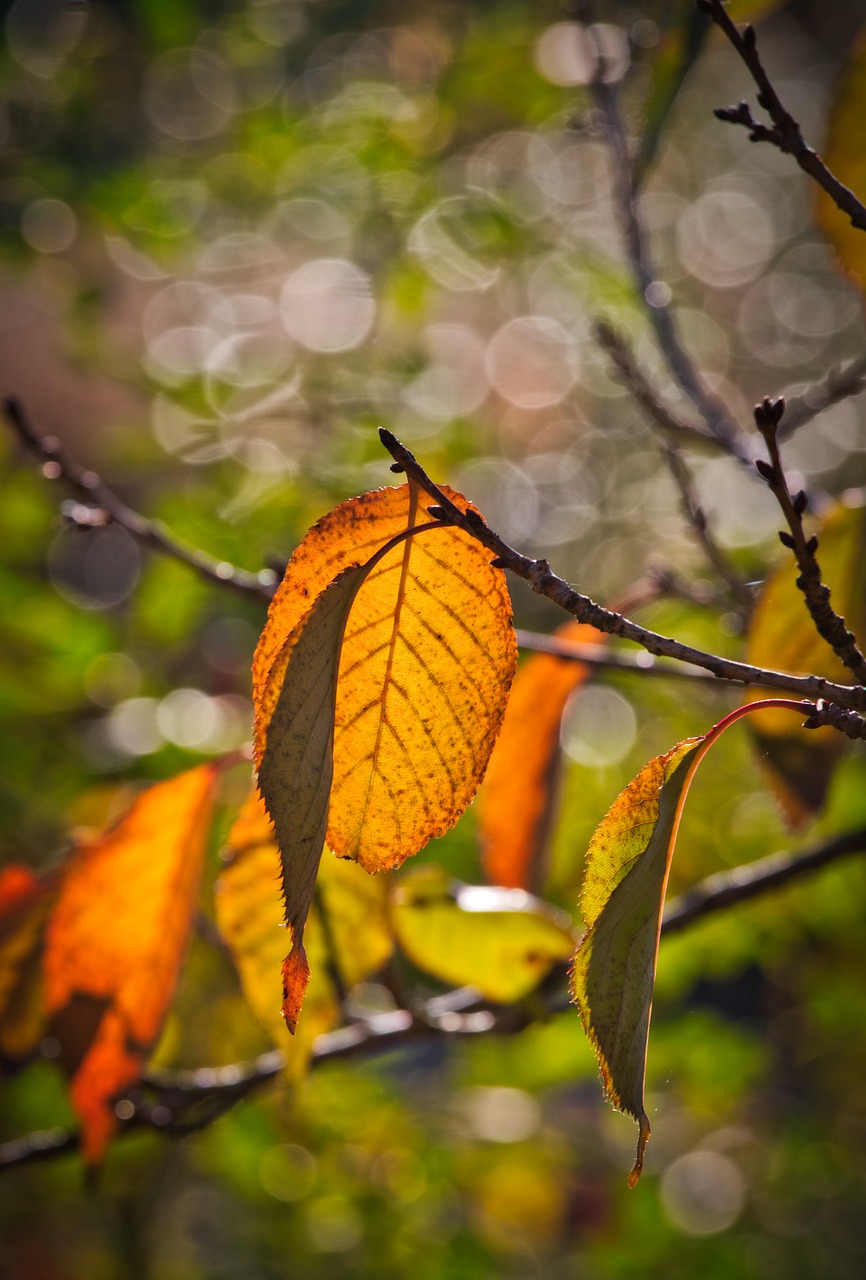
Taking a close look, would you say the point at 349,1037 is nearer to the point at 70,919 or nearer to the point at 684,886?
the point at 70,919

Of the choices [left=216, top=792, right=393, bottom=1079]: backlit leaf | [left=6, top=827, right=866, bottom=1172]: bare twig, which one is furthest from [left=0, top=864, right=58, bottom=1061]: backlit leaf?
[left=216, top=792, right=393, bottom=1079]: backlit leaf

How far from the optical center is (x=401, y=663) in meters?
0.51

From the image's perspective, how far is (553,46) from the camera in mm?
2061

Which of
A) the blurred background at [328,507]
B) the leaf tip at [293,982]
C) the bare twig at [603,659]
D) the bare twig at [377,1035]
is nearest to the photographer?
the leaf tip at [293,982]

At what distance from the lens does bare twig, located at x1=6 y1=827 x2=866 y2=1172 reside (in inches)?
37.8

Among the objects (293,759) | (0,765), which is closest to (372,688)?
(293,759)

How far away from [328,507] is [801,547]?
91 cm

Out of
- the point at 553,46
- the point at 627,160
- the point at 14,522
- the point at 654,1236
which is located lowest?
the point at 654,1236

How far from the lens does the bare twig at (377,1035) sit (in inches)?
37.8

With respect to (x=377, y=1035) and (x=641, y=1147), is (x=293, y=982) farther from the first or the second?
(x=377, y=1035)

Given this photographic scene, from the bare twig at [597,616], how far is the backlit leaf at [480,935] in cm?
50

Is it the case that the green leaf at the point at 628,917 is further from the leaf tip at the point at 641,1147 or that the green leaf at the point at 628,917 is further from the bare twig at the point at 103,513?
the bare twig at the point at 103,513

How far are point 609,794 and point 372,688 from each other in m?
1.26

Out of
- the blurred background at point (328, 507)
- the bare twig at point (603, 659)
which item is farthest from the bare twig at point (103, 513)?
the bare twig at point (603, 659)
